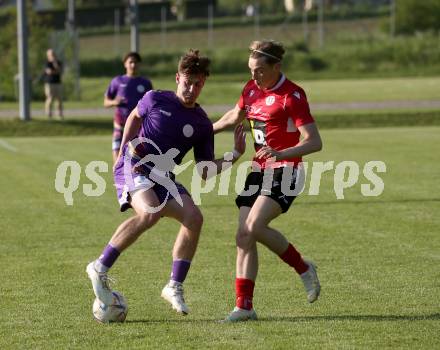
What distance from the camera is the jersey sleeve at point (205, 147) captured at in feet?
27.8

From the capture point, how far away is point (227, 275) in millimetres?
10016

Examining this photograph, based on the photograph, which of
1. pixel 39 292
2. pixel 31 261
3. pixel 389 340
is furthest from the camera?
pixel 31 261

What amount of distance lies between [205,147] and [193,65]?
28.5 inches

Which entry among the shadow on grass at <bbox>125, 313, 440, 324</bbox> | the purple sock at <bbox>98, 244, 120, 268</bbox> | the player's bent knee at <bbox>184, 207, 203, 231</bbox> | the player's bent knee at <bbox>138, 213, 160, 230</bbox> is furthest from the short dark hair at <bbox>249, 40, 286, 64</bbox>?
the shadow on grass at <bbox>125, 313, 440, 324</bbox>

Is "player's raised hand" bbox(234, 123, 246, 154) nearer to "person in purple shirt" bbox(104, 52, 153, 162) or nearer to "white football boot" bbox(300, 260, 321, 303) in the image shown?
"white football boot" bbox(300, 260, 321, 303)

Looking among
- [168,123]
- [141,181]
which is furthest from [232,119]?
[141,181]

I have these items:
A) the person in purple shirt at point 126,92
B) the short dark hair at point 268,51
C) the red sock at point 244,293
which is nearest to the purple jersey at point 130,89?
the person in purple shirt at point 126,92

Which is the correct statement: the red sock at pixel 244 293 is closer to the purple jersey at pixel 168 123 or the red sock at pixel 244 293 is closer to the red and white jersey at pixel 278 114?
the red and white jersey at pixel 278 114

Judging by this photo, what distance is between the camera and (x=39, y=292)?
930 cm

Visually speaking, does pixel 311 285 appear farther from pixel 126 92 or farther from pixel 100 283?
pixel 126 92

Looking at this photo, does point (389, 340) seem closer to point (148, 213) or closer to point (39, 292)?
point (148, 213)

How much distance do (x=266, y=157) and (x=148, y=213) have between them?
3.08ft

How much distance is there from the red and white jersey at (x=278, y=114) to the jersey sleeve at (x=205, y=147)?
330 mm

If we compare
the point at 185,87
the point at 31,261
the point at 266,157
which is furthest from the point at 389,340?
the point at 31,261
